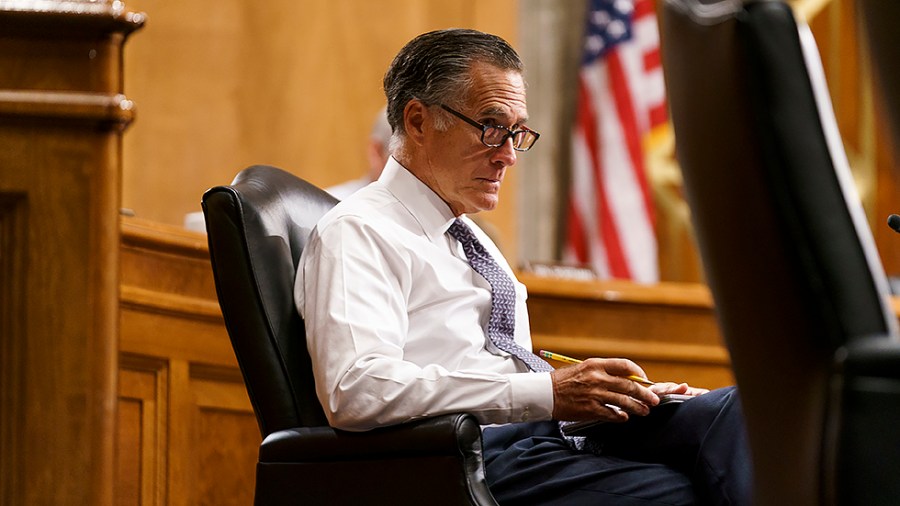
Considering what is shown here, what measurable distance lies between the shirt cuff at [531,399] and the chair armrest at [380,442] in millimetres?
131

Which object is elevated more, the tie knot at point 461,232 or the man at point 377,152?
the man at point 377,152

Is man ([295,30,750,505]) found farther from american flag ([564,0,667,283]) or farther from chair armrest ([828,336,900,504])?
american flag ([564,0,667,283])

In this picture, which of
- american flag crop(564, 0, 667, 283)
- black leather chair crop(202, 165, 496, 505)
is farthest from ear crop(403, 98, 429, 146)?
american flag crop(564, 0, 667, 283)

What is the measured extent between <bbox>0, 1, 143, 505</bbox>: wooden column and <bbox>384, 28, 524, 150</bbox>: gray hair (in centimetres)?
84

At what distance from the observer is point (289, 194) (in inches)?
78.2

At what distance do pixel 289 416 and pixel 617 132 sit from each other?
347 cm

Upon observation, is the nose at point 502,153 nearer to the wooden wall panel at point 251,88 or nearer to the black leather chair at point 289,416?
the black leather chair at point 289,416

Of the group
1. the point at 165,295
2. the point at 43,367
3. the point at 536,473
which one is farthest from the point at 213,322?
the point at 43,367

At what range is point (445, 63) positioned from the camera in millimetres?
2041

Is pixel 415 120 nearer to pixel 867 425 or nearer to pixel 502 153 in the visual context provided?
pixel 502 153

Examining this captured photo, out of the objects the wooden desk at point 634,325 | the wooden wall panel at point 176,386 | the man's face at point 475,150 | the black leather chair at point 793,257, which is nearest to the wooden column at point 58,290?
the black leather chair at point 793,257

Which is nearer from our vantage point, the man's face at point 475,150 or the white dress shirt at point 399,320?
the white dress shirt at point 399,320

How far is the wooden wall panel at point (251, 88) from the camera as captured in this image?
4.30 m

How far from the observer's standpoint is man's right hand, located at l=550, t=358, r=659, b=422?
1.69m
